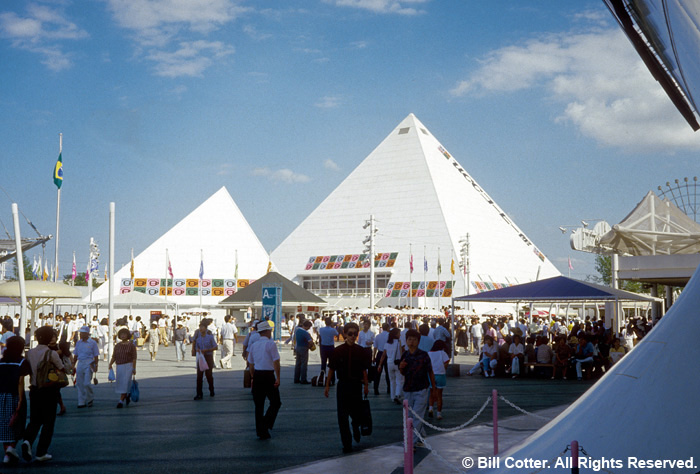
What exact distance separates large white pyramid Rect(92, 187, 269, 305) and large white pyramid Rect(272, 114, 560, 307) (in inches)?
331

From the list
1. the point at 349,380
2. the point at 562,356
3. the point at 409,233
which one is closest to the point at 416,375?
the point at 349,380

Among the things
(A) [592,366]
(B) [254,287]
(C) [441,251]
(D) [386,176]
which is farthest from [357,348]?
(D) [386,176]

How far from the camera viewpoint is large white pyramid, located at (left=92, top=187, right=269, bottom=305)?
190 ft

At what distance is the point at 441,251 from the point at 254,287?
4147 centimetres

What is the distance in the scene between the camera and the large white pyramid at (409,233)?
6650cm

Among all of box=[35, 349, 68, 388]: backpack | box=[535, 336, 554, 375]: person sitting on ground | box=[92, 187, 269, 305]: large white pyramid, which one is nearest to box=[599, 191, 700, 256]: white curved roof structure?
box=[535, 336, 554, 375]: person sitting on ground

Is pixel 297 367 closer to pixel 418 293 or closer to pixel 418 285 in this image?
pixel 418 293

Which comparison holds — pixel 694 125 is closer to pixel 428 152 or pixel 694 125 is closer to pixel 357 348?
pixel 357 348

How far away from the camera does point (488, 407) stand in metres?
12.0

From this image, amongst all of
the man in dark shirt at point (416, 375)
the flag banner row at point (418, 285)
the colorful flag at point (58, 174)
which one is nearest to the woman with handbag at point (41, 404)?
the man in dark shirt at point (416, 375)

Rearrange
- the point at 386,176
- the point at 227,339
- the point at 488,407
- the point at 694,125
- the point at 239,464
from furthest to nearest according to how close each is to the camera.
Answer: the point at 386,176 < the point at 227,339 < the point at 694,125 < the point at 488,407 < the point at 239,464

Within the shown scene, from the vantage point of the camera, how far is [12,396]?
→ 7.36 meters

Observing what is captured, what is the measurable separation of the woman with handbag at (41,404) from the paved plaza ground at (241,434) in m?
0.20

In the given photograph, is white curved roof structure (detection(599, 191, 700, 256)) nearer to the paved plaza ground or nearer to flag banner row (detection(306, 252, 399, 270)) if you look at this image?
the paved plaza ground
